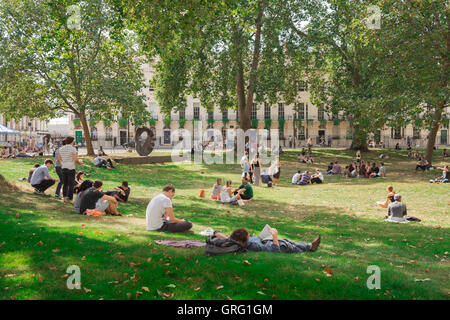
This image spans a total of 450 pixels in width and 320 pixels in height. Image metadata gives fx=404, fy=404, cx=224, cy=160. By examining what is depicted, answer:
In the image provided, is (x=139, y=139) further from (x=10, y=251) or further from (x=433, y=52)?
(x=10, y=251)

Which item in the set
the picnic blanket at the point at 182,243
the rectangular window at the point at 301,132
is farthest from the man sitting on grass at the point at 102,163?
the rectangular window at the point at 301,132

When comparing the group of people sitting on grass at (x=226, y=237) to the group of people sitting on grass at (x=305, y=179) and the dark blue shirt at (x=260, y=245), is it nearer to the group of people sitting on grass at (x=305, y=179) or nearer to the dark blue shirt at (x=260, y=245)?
the dark blue shirt at (x=260, y=245)

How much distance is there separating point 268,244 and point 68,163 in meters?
7.14

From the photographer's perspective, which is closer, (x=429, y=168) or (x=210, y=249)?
(x=210, y=249)

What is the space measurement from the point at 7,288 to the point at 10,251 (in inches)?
69.7

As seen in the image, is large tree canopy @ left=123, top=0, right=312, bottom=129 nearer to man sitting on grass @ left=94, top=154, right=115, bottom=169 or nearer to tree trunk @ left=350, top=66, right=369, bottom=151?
tree trunk @ left=350, top=66, right=369, bottom=151

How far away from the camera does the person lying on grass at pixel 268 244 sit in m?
7.43

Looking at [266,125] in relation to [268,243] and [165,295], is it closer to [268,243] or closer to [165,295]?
[268,243]

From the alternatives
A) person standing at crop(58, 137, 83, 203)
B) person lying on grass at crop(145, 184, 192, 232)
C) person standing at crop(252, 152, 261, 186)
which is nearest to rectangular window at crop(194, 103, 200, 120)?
A: person standing at crop(252, 152, 261, 186)

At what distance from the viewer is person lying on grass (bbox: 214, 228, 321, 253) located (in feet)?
24.4

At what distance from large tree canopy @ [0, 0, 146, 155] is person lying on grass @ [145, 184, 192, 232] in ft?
70.0
